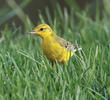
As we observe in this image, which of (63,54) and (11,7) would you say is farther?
(11,7)

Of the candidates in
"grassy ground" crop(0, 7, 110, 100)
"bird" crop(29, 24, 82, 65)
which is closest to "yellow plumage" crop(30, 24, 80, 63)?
"bird" crop(29, 24, 82, 65)

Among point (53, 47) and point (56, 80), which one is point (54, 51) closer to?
point (53, 47)

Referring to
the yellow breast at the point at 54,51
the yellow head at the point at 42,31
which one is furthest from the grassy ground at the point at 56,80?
the yellow head at the point at 42,31

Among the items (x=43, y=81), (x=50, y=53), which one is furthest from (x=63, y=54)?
(x=43, y=81)

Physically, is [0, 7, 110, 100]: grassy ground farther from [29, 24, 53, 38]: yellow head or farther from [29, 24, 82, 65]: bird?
[29, 24, 53, 38]: yellow head

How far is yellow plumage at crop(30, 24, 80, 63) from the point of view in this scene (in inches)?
130

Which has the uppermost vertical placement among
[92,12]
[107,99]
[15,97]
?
[92,12]

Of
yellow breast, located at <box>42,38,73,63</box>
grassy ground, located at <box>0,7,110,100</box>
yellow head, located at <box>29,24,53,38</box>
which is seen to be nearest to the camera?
grassy ground, located at <box>0,7,110,100</box>

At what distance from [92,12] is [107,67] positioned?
9.46 feet

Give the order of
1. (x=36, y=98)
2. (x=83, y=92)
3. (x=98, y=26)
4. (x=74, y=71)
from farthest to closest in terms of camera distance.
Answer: (x=98, y=26) < (x=74, y=71) < (x=83, y=92) < (x=36, y=98)

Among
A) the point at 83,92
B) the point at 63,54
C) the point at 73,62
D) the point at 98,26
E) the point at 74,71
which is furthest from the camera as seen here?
the point at 98,26

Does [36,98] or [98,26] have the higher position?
[98,26]

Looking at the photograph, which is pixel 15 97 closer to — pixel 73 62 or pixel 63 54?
pixel 73 62

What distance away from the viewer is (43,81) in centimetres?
250
